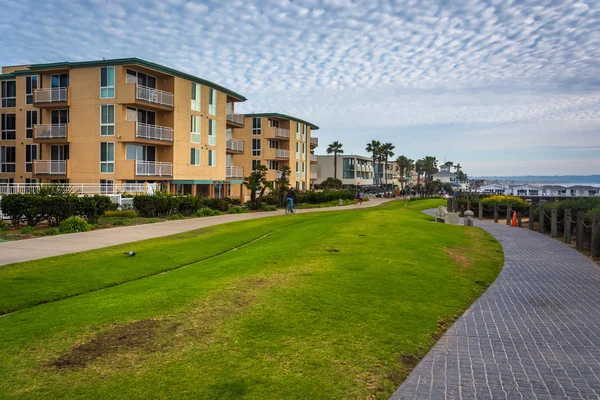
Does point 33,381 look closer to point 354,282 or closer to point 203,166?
point 354,282

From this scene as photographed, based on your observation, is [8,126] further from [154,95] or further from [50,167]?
[154,95]

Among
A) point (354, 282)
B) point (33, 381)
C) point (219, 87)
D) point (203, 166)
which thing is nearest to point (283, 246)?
point (354, 282)

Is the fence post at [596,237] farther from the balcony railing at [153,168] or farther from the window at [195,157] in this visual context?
the window at [195,157]

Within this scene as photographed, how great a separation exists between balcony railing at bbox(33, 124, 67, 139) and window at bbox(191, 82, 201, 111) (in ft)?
33.0

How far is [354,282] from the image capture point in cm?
930

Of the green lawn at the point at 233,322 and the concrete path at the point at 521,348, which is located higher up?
the green lawn at the point at 233,322

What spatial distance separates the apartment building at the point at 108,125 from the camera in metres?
33.8

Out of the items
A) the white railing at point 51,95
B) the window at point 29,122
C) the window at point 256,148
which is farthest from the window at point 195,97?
the window at point 256,148

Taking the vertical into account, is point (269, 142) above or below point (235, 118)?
below

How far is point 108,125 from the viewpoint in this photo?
112ft

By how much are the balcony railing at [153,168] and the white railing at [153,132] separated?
6.10ft

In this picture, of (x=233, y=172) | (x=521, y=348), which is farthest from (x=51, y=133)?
(x=521, y=348)

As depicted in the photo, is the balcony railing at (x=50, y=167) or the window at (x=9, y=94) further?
the window at (x=9, y=94)

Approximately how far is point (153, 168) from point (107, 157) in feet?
10.6
